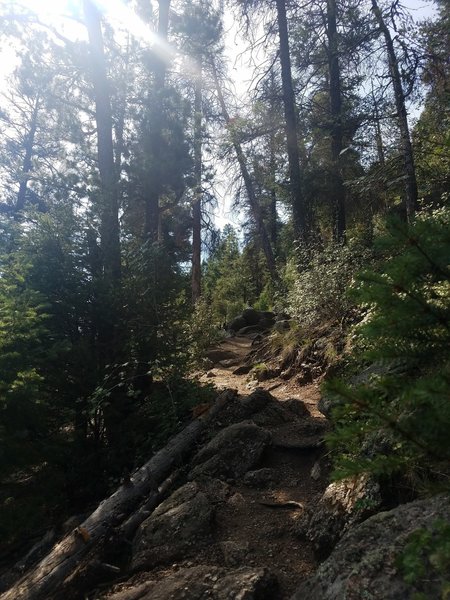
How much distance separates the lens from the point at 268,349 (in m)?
9.72

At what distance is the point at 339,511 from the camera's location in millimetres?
2975

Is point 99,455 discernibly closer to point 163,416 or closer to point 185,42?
point 163,416

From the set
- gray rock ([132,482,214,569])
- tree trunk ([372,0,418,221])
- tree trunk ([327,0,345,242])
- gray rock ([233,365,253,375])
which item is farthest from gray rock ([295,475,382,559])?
tree trunk ([327,0,345,242])

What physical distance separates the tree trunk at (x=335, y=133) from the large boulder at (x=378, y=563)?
8683mm

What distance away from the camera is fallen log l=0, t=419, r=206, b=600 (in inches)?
141

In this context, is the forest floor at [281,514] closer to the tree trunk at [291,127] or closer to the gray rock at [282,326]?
the gray rock at [282,326]

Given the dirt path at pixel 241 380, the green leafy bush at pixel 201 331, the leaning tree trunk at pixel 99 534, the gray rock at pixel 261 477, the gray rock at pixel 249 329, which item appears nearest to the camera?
the leaning tree trunk at pixel 99 534

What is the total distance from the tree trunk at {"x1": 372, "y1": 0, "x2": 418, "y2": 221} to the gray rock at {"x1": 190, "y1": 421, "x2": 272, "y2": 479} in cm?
429

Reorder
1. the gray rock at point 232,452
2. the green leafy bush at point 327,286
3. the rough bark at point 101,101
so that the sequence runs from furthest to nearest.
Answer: the rough bark at point 101,101 < the green leafy bush at point 327,286 < the gray rock at point 232,452

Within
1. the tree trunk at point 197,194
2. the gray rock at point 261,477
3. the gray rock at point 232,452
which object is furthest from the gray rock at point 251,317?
the gray rock at point 261,477

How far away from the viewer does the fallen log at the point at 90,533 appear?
3570 mm

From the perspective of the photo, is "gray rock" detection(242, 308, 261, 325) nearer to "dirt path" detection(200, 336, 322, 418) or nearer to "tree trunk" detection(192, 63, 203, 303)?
"dirt path" detection(200, 336, 322, 418)

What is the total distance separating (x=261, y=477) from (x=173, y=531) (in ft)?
3.80

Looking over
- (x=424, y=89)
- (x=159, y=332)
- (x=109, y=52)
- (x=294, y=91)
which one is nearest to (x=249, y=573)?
(x=159, y=332)
